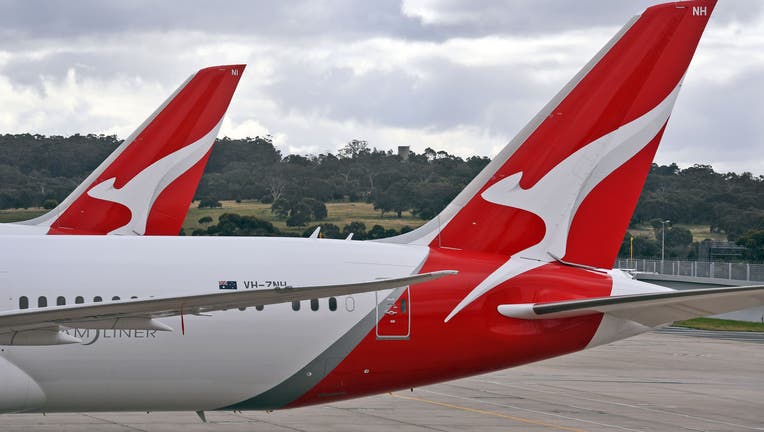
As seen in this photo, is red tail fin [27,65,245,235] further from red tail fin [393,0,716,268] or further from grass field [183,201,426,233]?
grass field [183,201,426,233]

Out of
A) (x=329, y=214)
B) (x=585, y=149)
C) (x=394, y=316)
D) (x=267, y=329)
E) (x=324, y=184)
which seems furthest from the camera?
(x=324, y=184)

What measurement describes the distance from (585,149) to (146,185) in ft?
47.5

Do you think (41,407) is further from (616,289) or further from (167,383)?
(616,289)

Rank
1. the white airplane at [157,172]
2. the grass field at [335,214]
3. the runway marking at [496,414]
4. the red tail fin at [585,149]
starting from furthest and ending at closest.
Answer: the grass field at [335,214], the white airplane at [157,172], the runway marking at [496,414], the red tail fin at [585,149]

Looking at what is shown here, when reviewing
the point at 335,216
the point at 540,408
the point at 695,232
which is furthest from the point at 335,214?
the point at 540,408

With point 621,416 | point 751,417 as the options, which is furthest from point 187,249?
point 751,417

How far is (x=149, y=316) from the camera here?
1859cm

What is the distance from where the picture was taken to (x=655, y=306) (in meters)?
21.2

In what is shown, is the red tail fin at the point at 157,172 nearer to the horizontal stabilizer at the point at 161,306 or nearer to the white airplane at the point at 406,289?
the white airplane at the point at 406,289

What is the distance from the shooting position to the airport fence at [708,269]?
263 ft

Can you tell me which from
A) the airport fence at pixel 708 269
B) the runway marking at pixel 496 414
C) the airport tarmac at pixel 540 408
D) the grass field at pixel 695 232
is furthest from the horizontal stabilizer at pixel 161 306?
the grass field at pixel 695 232

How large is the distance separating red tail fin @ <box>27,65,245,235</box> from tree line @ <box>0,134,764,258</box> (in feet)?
305

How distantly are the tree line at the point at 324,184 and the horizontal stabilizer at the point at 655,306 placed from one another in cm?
10727

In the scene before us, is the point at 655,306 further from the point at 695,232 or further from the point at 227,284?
the point at 695,232
